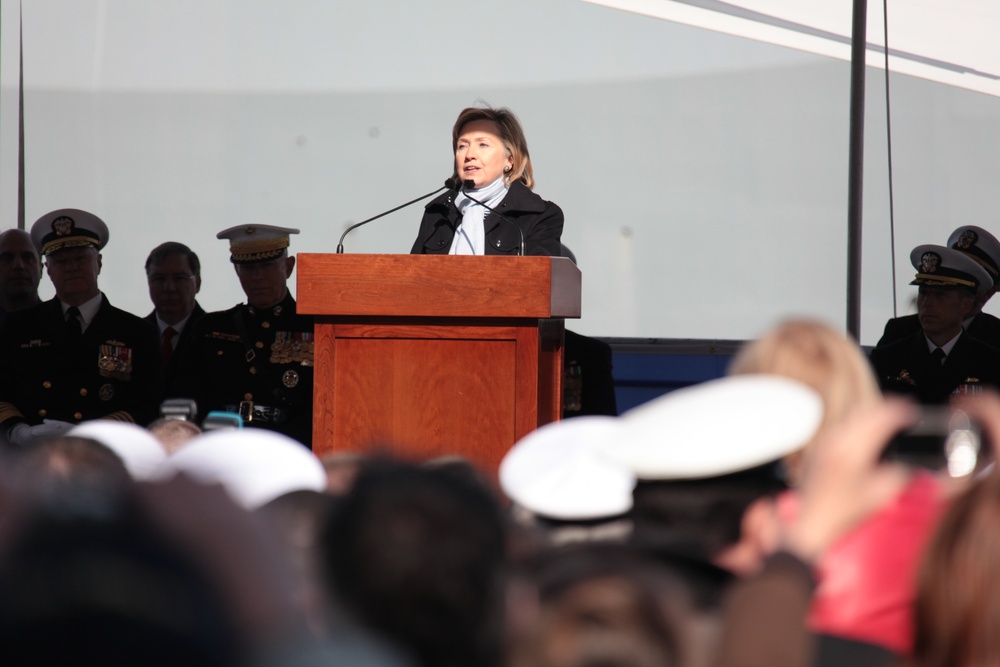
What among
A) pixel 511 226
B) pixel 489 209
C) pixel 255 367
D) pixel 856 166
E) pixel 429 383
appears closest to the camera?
pixel 429 383

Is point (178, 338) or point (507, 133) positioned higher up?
point (507, 133)

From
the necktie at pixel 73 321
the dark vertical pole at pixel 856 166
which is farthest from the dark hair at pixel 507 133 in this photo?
the dark vertical pole at pixel 856 166

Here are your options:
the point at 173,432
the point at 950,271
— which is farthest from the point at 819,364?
the point at 950,271

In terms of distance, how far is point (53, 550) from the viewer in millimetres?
762

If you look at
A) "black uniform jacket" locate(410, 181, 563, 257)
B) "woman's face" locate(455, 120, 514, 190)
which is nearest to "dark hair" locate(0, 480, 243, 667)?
"black uniform jacket" locate(410, 181, 563, 257)

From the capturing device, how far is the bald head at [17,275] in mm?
4680

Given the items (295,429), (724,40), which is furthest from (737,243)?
(295,429)

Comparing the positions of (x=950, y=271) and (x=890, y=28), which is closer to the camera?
(x=950, y=271)

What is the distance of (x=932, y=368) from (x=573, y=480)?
2908 mm

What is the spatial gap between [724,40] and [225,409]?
3.02 m

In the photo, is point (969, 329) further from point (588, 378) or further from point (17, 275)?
point (17, 275)

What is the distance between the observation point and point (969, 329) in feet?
14.9

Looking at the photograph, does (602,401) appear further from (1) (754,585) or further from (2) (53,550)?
(2) (53,550)

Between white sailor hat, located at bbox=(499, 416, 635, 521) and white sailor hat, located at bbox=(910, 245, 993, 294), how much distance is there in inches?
116
